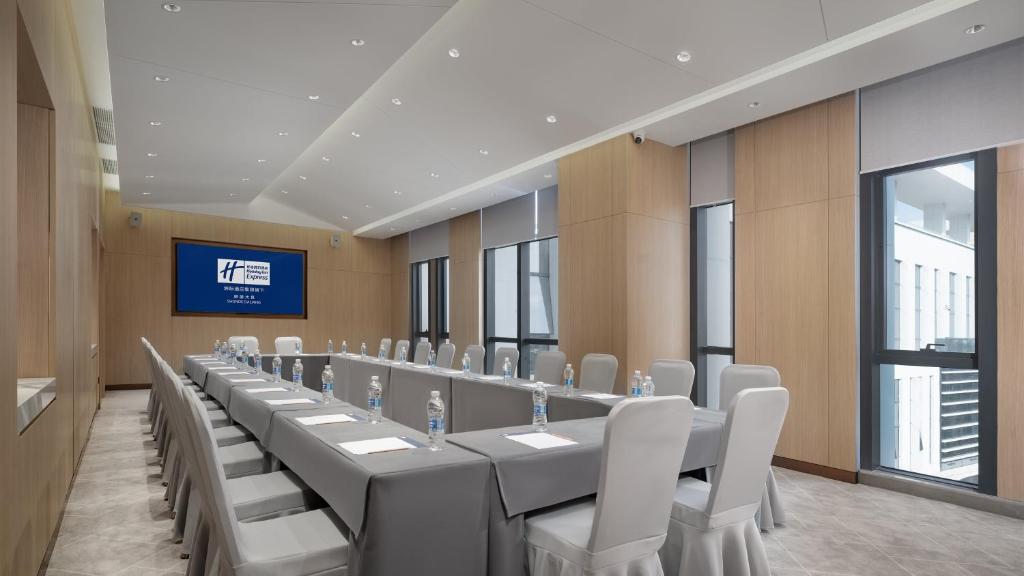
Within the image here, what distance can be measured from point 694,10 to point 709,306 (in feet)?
11.7

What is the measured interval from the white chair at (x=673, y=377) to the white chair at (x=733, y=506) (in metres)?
1.71

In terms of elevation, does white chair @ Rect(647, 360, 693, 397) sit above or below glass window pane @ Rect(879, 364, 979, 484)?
above

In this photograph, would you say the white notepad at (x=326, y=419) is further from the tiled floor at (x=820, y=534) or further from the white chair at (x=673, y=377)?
the white chair at (x=673, y=377)

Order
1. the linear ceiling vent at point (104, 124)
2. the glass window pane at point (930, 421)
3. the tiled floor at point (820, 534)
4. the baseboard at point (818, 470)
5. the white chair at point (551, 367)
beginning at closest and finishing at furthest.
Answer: the tiled floor at point (820, 534), the glass window pane at point (930, 421), the baseboard at point (818, 470), the white chair at point (551, 367), the linear ceiling vent at point (104, 124)

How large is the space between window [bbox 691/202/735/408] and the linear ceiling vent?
7252 millimetres

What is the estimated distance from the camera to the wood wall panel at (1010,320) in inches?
162

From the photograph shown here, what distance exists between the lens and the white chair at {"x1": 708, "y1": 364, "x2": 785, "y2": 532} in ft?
12.1

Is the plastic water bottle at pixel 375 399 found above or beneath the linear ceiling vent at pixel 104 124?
beneath

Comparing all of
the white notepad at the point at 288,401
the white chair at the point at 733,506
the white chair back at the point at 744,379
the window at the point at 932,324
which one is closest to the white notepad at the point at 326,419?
the white notepad at the point at 288,401

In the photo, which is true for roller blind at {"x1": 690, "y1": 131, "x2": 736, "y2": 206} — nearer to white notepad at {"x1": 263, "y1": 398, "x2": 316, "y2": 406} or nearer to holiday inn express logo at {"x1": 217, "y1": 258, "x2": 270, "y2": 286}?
white notepad at {"x1": 263, "y1": 398, "x2": 316, "y2": 406}

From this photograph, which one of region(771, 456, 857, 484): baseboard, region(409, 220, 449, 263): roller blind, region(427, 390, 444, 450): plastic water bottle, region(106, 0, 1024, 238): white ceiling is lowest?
region(771, 456, 857, 484): baseboard

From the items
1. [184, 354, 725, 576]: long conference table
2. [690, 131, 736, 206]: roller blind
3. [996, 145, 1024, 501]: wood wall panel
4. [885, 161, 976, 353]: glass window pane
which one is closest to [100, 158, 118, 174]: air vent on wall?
[184, 354, 725, 576]: long conference table

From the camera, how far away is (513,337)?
33.1 feet

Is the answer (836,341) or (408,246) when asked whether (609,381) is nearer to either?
(836,341)
